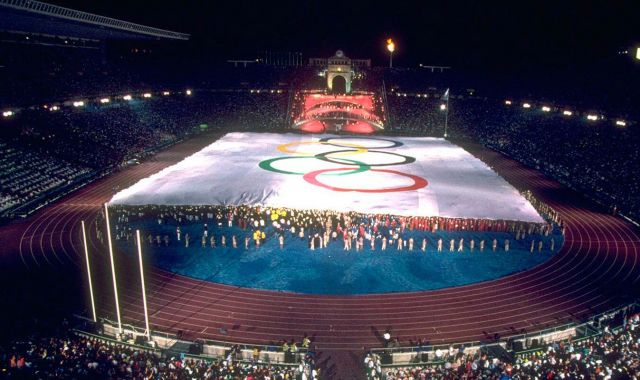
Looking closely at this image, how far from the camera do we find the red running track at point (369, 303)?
19.5 m

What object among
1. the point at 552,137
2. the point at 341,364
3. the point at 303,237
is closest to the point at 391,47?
the point at 552,137

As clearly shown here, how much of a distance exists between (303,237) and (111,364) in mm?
16013

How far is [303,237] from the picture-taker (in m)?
29.7

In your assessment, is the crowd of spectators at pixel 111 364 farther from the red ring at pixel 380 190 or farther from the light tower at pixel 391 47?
the light tower at pixel 391 47

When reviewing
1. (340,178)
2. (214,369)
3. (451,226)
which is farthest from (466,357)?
(340,178)

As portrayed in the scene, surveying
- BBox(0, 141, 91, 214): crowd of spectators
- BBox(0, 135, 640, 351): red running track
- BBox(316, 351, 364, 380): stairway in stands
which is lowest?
BBox(316, 351, 364, 380): stairway in stands

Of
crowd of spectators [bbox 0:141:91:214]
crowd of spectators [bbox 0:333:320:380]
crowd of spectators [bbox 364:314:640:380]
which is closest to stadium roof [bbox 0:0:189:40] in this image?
crowd of spectators [bbox 0:141:91:214]

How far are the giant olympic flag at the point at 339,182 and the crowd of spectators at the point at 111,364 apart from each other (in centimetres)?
1437

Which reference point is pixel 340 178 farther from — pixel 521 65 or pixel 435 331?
pixel 521 65

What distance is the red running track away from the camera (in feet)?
63.8

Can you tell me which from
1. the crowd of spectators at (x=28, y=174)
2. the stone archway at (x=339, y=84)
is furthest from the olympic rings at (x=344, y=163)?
the stone archway at (x=339, y=84)

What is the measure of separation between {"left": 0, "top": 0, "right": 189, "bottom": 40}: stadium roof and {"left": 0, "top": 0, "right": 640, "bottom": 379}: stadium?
1.05 feet

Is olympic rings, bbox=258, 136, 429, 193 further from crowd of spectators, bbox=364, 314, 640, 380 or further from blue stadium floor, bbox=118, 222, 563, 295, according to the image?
crowd of spectators, bbox=364, 314, 640, 380

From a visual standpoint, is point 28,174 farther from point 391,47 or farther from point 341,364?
point 391,47
